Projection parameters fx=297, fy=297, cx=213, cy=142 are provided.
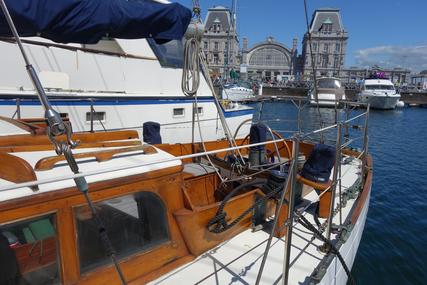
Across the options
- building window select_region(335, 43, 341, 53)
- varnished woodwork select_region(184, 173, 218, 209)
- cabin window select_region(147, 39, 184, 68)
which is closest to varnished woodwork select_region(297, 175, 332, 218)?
varnished woodwork select_region(184, 173, 218, 209)

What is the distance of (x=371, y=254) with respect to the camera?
550 cm

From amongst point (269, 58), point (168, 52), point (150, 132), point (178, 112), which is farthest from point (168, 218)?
point (269, 58)

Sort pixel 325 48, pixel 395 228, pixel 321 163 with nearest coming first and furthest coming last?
pixel 321 163 → pixel 395 228 → pixel 325 48

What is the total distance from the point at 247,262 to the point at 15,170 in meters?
2.17

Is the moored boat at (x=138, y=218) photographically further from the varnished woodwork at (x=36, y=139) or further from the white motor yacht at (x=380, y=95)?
the white motor yacht at (x=380, y=95)

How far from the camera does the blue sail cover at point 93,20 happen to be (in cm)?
305

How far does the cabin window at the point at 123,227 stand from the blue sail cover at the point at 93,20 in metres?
2.14

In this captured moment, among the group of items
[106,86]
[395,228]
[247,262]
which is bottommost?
[395,228]

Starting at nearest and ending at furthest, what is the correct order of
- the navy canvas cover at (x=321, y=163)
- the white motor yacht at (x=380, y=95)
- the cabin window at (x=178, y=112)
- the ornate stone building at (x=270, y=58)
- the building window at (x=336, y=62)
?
the navy canvas cover at (x=321, y=163) < the cabin window at (x=178, y=112) < the white motor yacht at (x=380, y=95) < the building window at (x=336, y=62) < the ornate stone building at (x=270, y=58)

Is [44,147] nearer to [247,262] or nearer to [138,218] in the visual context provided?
[138,218]

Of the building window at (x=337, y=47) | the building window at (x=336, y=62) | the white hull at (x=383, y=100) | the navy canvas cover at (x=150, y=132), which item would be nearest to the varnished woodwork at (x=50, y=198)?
the navy canvas cover at (x=150, y=132)

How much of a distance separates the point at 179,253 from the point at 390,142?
18.7 metres

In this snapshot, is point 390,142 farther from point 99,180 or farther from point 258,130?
point 99,180

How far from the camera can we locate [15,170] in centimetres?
194
